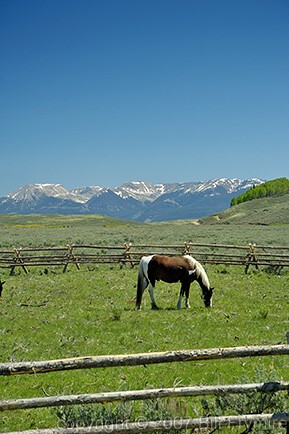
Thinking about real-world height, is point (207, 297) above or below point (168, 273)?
below

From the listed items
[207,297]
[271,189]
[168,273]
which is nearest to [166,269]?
[168,273]

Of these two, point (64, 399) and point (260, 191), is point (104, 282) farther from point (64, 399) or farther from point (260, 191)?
point (260, 191)

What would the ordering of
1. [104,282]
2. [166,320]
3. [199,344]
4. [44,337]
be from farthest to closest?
[104,282] → [166,320] → [44,337] → [199,344]

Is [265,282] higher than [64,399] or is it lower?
lower

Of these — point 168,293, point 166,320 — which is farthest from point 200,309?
point 168,293

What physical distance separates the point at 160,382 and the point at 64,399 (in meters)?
3.56

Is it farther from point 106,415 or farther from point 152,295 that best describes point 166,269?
point 106,415

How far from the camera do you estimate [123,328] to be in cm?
1190

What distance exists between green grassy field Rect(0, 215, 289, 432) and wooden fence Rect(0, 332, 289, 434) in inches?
21.2

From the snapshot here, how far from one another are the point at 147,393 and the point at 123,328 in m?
7.20

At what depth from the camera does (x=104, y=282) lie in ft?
62.8

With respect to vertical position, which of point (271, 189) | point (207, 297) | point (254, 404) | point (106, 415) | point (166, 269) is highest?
point (271, 189)

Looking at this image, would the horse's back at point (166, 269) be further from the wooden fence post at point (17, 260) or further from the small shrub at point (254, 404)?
the wooden fence post at point (17, 260)

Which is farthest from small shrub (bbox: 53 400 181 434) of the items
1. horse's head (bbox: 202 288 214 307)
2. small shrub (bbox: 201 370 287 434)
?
horse's head (bbox: 202 288 214 307)
